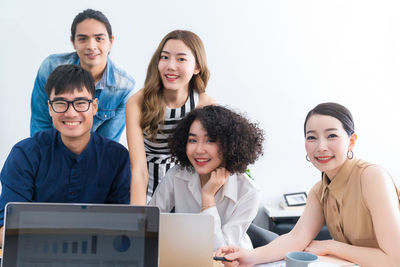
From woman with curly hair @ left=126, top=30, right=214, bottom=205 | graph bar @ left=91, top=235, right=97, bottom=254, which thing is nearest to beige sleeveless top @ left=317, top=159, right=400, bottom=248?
woman with curly hair @ left=126, top=30, right=214, bottom=205

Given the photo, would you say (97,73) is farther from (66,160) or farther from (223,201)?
(223,201)

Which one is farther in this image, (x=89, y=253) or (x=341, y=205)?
(x=341, y=205)

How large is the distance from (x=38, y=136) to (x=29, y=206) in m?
0.78

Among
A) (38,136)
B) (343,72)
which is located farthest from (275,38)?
(38,136)

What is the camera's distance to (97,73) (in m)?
2.32

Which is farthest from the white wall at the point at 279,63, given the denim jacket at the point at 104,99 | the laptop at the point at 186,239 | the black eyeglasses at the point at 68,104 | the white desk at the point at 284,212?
the laptop at the point at 186,239

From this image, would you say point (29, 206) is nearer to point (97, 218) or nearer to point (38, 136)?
point (97, 218)

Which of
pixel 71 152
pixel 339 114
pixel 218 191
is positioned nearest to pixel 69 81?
pixel 71 152

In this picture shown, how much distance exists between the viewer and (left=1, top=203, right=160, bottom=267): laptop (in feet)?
2.79

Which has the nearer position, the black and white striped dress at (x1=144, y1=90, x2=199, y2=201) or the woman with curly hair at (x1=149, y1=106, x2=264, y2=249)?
the woman with curly hair at (x1=149, y1=106, x2=264, y2=249)

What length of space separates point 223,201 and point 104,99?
1.13 m

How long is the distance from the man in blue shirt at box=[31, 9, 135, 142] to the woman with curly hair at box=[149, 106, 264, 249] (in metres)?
0.86

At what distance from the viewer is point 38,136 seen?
5.19 feet

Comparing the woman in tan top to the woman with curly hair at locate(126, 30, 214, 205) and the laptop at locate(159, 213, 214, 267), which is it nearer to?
the laptop at locate(159, 213, 214, 267)
